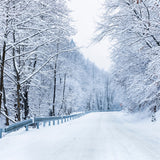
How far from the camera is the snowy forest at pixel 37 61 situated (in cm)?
909

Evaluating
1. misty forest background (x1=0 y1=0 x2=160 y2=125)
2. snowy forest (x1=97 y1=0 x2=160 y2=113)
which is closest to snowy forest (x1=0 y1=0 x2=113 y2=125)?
misty forest background (x1=0 y1=0 x2=160 y2=125)

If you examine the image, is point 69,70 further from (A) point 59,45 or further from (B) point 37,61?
(B) point 37,61

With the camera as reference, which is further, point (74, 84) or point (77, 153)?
point (74, 84)

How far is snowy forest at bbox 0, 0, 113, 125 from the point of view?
29.8ft

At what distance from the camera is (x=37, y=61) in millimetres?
19719

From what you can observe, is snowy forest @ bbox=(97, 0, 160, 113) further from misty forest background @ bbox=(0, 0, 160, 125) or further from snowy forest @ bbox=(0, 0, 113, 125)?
snowy forest @ bbox=(0, 0, 113, 125)

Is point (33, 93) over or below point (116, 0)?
below

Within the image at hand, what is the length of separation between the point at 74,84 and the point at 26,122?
99.2 ft

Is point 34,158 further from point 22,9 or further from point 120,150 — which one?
point 22,9

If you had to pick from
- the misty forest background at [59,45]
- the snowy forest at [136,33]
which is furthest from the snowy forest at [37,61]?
the snowy forest at [136,33]

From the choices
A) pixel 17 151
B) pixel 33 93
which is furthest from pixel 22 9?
pixel 33 93

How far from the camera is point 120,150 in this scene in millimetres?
5359

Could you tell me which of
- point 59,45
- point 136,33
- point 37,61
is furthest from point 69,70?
point 136,33

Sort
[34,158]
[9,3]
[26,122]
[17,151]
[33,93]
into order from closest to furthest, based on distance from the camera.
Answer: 1. [34,158]
2. [17,151]
3. [9,3]
4. [26,122]
5. [33,93]
